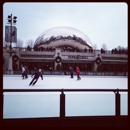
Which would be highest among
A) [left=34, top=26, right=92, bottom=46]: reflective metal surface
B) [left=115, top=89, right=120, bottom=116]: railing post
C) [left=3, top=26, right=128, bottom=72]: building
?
[left=34, top=26, right=92, bottom=46]: reflective metal surface

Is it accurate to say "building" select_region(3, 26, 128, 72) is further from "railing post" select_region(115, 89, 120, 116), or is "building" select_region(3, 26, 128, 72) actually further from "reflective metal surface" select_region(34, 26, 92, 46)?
"railing post" select_region(115, 89, 120, 116)

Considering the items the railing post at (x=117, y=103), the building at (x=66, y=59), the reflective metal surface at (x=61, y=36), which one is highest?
the reflective metal surface at (x=61, y=36)

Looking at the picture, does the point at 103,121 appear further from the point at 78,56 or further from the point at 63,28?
the point at 63,28

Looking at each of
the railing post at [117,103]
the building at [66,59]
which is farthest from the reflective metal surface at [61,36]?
the railing post at [117,103]

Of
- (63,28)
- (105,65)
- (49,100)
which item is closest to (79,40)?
(63,28)

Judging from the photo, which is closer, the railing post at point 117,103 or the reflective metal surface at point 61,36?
the railing post at point 117,103

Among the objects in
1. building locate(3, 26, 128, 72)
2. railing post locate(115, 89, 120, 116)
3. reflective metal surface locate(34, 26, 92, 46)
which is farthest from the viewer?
reflective metal surface locate(34, 26, 92, 46)

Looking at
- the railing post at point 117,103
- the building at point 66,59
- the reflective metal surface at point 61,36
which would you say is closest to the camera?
the railing post at point 117,103

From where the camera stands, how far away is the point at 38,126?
3398 mm

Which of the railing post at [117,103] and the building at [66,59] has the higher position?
the building at [66,59]

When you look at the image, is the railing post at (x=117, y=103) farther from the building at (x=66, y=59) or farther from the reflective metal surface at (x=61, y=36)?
the reflective metal surface at (x=61, y=36)

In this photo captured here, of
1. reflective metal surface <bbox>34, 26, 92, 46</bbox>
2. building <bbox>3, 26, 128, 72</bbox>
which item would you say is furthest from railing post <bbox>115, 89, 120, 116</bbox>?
reflective metal surface <bbox>34, 26, 92, 46</bbox>

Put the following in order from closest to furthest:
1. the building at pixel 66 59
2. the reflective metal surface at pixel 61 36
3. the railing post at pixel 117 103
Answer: the railing post at pixel 117 103
the building at pixel 66 59
the reflective metal surface at pixel 61 36

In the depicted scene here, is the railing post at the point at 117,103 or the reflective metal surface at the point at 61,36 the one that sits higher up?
the reflective metal surface at the point at 61,36
